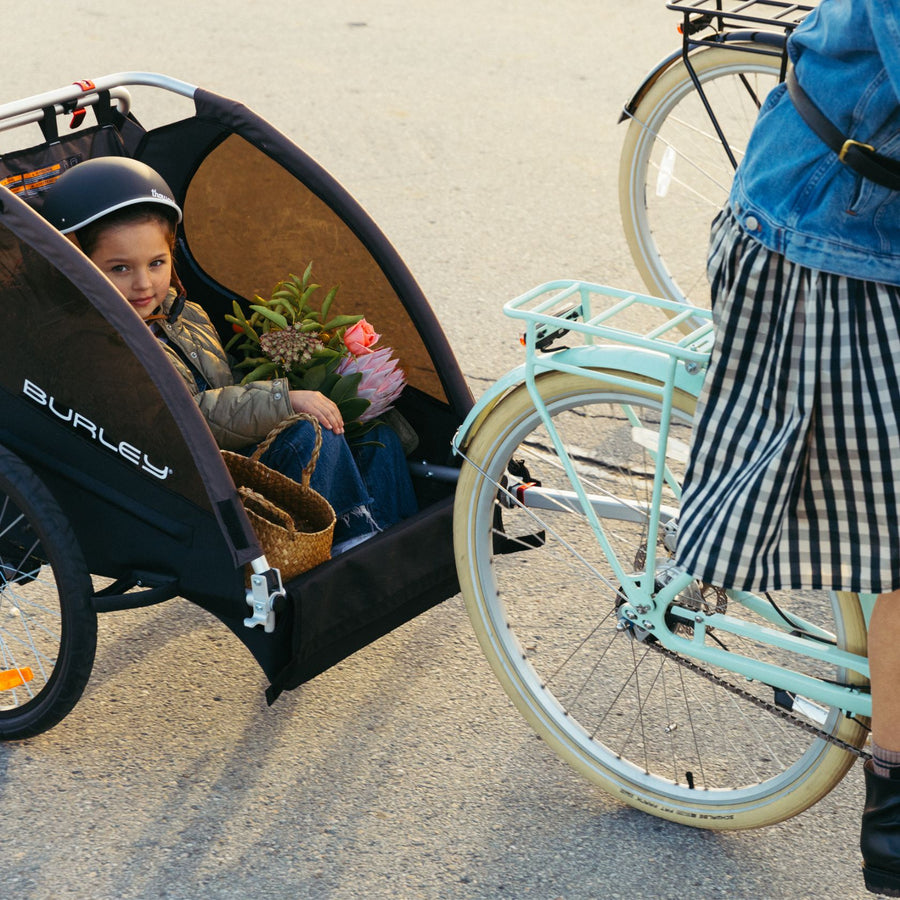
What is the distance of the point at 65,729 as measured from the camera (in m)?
2.74

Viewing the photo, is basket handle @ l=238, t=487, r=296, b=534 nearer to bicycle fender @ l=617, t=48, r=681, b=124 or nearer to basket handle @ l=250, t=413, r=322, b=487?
basket handle @ l=250, t=413, r=322, b=487

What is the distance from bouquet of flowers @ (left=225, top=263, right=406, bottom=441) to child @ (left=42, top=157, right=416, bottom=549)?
8 cm

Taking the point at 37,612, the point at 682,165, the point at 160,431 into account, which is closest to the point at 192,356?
the point at 160,431

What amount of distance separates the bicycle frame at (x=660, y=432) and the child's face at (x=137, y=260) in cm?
80

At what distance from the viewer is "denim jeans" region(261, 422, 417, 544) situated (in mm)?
2684

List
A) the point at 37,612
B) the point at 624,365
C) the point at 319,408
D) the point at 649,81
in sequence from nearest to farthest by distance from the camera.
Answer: the point at 624,365, the point at 319,408, the point at 37,612, the point at 649,81

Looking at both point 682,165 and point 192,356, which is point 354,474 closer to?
point 192,356

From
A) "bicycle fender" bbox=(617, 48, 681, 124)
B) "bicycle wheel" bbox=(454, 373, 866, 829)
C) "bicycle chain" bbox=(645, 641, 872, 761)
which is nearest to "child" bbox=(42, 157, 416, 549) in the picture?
"bicycle wheel" bbox=(454, 373, 866, 829)

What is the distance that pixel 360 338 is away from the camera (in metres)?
2.88

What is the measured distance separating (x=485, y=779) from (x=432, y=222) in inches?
126

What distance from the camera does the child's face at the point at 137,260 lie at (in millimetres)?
2650

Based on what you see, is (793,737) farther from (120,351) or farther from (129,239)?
(129,239)

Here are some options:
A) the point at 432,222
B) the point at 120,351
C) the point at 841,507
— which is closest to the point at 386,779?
the point at 120,351

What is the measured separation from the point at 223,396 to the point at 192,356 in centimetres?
15
